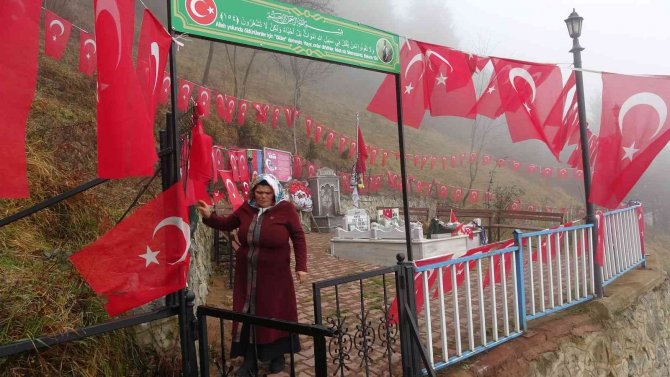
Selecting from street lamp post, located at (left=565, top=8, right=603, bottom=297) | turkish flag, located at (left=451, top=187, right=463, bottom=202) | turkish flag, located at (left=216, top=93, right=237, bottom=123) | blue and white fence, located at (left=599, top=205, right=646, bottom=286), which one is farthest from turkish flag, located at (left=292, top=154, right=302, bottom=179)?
street lamp post, located at (left=565, top=8, right=603, bottom=297)

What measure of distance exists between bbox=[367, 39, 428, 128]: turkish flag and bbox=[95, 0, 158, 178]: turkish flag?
→ 274 cm

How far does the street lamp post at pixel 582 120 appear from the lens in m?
5.22

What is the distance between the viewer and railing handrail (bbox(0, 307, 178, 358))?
1.89m

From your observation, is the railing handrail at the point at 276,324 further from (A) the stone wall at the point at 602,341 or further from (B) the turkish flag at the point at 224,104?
(B) the turkish flag at the point at 224,104

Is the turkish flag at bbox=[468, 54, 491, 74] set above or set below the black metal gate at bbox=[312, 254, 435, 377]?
above

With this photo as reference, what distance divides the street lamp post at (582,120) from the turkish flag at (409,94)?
89.9 inches

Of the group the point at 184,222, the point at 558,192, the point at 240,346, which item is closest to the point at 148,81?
the point at 184,222

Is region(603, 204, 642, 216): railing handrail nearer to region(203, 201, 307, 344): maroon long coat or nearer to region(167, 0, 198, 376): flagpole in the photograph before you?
region(203, 201, 307, 344): maroon long coat

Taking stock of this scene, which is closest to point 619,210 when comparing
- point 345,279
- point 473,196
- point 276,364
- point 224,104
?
point 345,279

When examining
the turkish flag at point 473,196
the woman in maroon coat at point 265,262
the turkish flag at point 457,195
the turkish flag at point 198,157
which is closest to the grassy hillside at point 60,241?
the woman in maroon coat at point 265,262

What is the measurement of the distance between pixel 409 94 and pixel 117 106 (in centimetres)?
309

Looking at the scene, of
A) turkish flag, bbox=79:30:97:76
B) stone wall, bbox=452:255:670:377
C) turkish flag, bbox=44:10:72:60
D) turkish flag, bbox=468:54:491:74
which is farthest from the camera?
turkish flag, bbox=79:30:97:76

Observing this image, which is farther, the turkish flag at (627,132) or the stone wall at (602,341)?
the turkish flag at (627,132)

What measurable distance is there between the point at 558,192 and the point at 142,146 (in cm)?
3867
